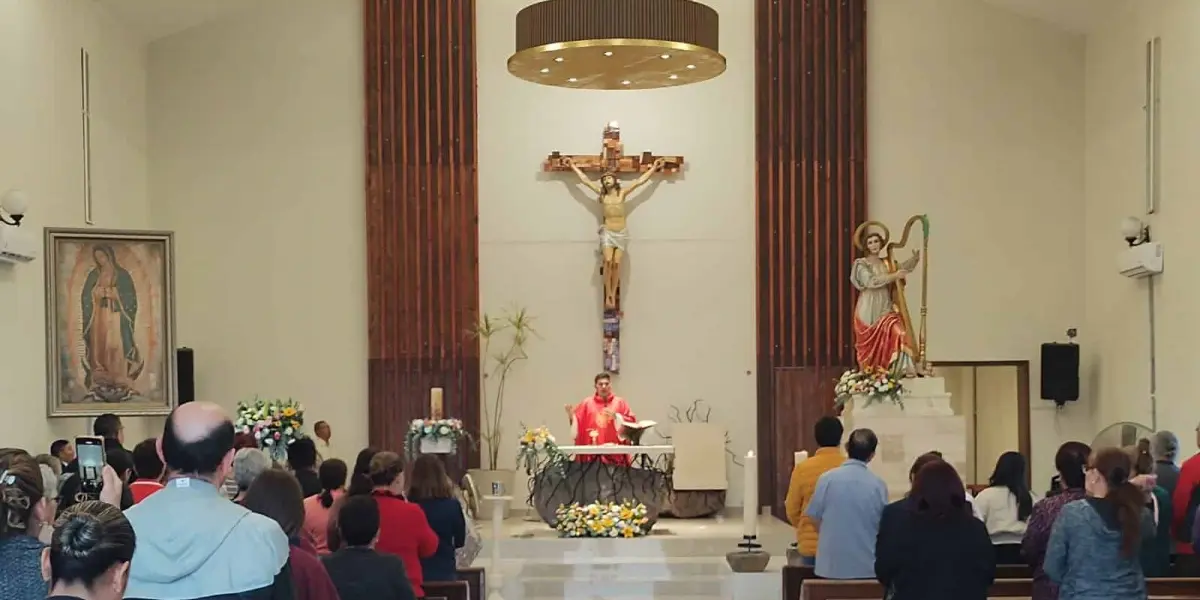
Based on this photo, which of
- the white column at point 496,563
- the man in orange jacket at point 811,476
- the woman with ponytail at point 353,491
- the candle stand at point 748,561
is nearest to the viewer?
the woman with ponytail at point 353,491

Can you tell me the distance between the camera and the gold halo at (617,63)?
373 inches

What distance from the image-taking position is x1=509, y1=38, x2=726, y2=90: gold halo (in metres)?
9.47

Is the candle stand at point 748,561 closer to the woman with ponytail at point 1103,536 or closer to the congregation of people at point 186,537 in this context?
the woman with ponytail at point 1103,536

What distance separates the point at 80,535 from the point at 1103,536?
361cm

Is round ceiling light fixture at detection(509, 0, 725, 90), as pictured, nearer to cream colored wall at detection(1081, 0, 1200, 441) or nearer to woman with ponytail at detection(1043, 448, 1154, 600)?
cream colored wall at detection(1081, 0, 1200, 441)

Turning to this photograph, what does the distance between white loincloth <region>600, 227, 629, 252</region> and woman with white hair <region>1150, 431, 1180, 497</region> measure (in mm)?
7098

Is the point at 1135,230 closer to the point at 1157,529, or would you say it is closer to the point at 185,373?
the point at 1157,529

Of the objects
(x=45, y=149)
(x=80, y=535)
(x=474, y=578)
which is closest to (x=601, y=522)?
(x=474, y=578)

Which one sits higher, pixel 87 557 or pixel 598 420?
pixel 87 557

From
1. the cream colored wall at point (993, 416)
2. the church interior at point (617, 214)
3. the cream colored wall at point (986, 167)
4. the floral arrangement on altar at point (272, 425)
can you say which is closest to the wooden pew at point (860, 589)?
the floral arrangement on altar at point (272, 425)

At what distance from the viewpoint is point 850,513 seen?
675 centimetres

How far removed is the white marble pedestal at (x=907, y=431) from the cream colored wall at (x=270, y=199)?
194 inches

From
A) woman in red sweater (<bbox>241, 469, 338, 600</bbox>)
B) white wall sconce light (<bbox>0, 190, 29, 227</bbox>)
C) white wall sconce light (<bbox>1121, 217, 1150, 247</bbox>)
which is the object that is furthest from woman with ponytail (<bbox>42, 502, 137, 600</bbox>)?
white wall sconce light (<bbox>1121, 217, 1150, 247</bbox>)

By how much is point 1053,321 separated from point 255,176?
298 inches
